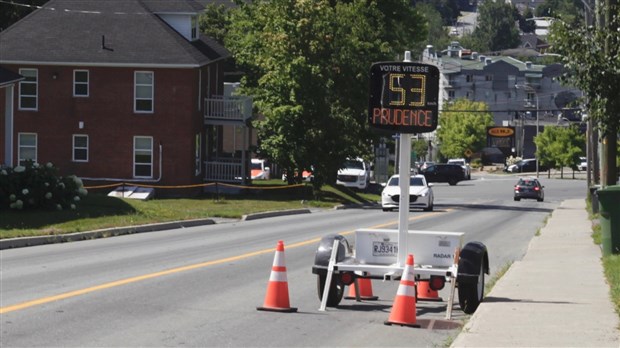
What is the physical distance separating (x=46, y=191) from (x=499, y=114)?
134 meters

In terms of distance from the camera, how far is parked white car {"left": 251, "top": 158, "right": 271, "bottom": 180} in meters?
77.6

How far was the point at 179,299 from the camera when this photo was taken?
15680 millimetres

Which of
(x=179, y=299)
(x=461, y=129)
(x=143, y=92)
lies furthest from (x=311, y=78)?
(x=461, y=129)

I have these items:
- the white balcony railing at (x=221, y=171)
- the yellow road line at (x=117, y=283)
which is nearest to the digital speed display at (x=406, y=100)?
the yellow road line at (x=117, y=283)

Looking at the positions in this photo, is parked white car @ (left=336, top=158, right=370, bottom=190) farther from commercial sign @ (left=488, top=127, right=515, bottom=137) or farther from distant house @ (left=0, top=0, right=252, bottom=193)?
commercial sign @ (left=488, top=127, right=515, bottom=137)

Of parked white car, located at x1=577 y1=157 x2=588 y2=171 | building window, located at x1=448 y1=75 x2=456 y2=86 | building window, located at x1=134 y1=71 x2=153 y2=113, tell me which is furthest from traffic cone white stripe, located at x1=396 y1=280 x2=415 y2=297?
building window, located at x1=448 y1=75 x2=456 y2=86

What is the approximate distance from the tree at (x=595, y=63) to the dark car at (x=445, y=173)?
256ft

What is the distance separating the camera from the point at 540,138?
382 ft

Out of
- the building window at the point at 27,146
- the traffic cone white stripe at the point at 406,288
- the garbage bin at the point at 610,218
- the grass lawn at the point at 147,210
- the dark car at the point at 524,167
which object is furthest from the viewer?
the dark car at the point at 524,167

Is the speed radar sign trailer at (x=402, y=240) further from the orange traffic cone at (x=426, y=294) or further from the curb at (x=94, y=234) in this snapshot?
the curb at (x=94, y=234)

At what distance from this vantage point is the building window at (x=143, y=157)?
174 ft

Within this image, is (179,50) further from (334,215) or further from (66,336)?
(66,336)

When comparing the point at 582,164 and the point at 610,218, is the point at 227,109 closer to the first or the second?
the point at 610,218

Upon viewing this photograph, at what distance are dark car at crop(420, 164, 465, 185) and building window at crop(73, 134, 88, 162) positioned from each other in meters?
51.1
